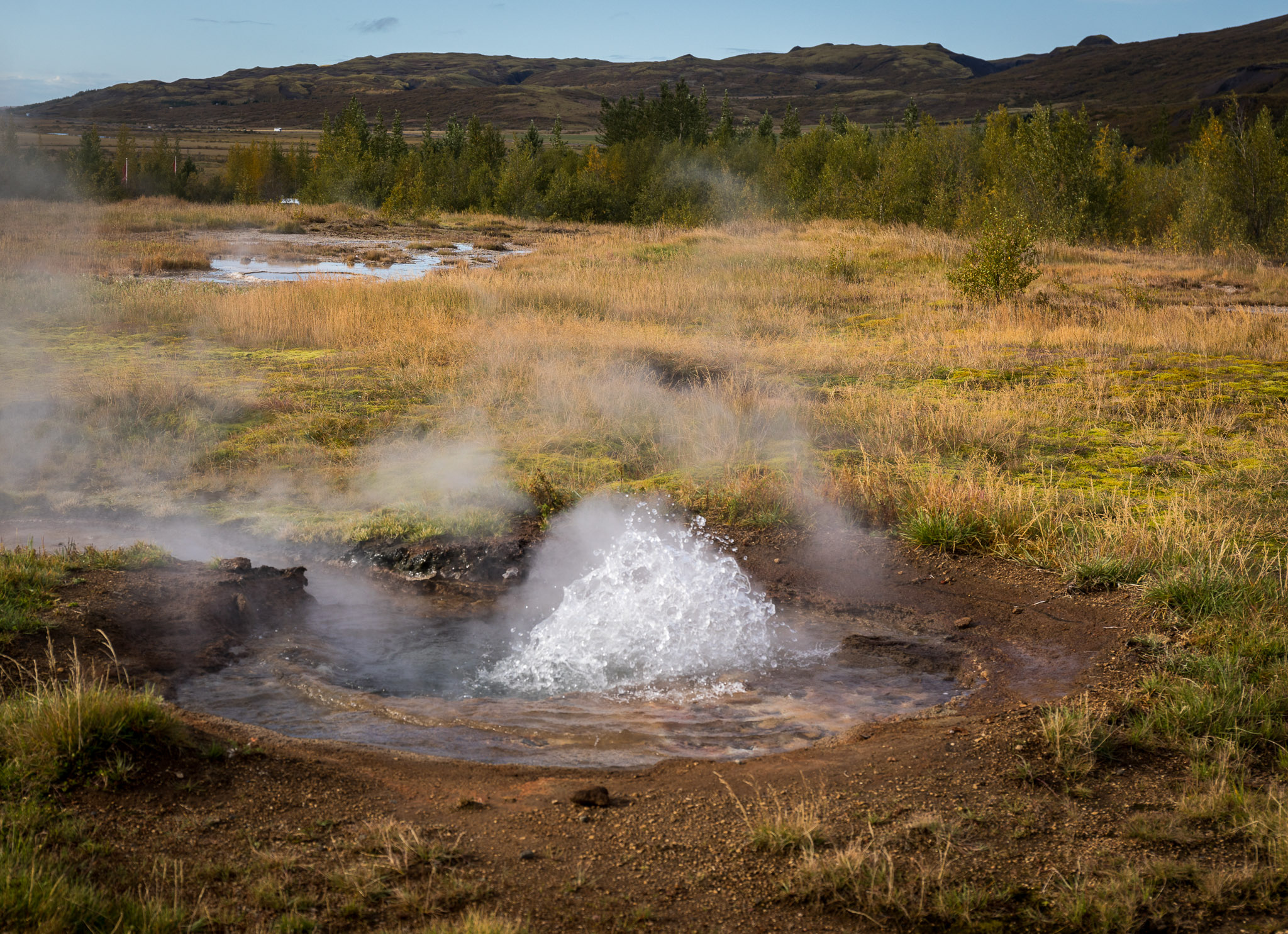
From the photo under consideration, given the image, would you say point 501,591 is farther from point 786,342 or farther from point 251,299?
point 251,299

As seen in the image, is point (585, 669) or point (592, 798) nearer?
point (592, 798)

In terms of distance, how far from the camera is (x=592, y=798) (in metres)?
3.88

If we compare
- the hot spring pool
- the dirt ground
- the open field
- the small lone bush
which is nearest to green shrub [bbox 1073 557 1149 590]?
the open field

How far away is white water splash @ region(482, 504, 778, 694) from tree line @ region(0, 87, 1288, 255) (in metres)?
16.4

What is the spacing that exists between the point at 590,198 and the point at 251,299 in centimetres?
3371

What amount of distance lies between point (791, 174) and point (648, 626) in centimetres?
3972

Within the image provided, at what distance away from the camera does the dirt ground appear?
10.7ft

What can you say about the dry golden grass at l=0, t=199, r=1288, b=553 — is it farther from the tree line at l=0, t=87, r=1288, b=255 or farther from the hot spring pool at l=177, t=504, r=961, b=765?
the tree line at l=0, t=87, r=1288, b=255

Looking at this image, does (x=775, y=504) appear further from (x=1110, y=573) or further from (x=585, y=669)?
(x=585, y=669)

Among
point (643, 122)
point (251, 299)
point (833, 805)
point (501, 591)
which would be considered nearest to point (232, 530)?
point (501, 591)

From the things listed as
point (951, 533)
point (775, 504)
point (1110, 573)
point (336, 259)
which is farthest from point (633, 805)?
point (336, 259)

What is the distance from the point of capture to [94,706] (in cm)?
383

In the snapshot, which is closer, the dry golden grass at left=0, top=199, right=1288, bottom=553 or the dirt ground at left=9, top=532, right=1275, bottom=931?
the dirt ground at left=9, top=532, right=1275, bottom=931

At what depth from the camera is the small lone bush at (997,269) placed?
56.5 feet
